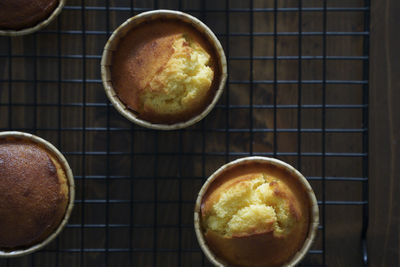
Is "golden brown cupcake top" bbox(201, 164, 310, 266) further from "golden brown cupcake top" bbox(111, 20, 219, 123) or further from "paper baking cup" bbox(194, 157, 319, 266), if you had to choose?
"golden brown cupcake top" bbox(111, 20, 219, 123)

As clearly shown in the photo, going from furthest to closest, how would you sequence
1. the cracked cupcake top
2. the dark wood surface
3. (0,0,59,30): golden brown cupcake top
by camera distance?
1. the dark wood surface
2. (0,0,59,30): golden brown cupcake top
3. the cracked cupcake top

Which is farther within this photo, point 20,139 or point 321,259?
point 321,259

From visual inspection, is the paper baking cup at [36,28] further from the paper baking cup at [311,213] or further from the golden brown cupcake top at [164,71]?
the paper baking cup at [311,213]

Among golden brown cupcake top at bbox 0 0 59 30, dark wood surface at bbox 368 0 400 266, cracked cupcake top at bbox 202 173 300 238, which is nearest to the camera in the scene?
cracked cupcake top at bbox 202 173 300 238

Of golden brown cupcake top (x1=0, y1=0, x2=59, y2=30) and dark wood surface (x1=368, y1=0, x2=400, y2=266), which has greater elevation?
golden brown cupcake top (x1=0, y1=0, x2=59, y2=30)

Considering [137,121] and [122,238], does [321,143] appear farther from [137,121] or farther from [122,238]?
[122,238]

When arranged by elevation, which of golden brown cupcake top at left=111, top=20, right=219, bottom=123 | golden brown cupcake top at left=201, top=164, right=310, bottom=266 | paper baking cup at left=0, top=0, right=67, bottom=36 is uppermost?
paper baking cup at left=0, top=0, right=67, bottom=36

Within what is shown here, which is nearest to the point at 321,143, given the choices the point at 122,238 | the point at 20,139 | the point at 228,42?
the point at 228,42

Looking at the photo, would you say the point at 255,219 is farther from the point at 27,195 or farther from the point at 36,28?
the point at 36,28

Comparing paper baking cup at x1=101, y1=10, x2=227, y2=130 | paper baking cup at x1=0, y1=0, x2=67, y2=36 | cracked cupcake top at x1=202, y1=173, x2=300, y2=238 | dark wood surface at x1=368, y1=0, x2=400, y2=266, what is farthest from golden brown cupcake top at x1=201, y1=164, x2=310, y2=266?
paper baking cup at x1=0, y1=0, x2=67, y2=36
